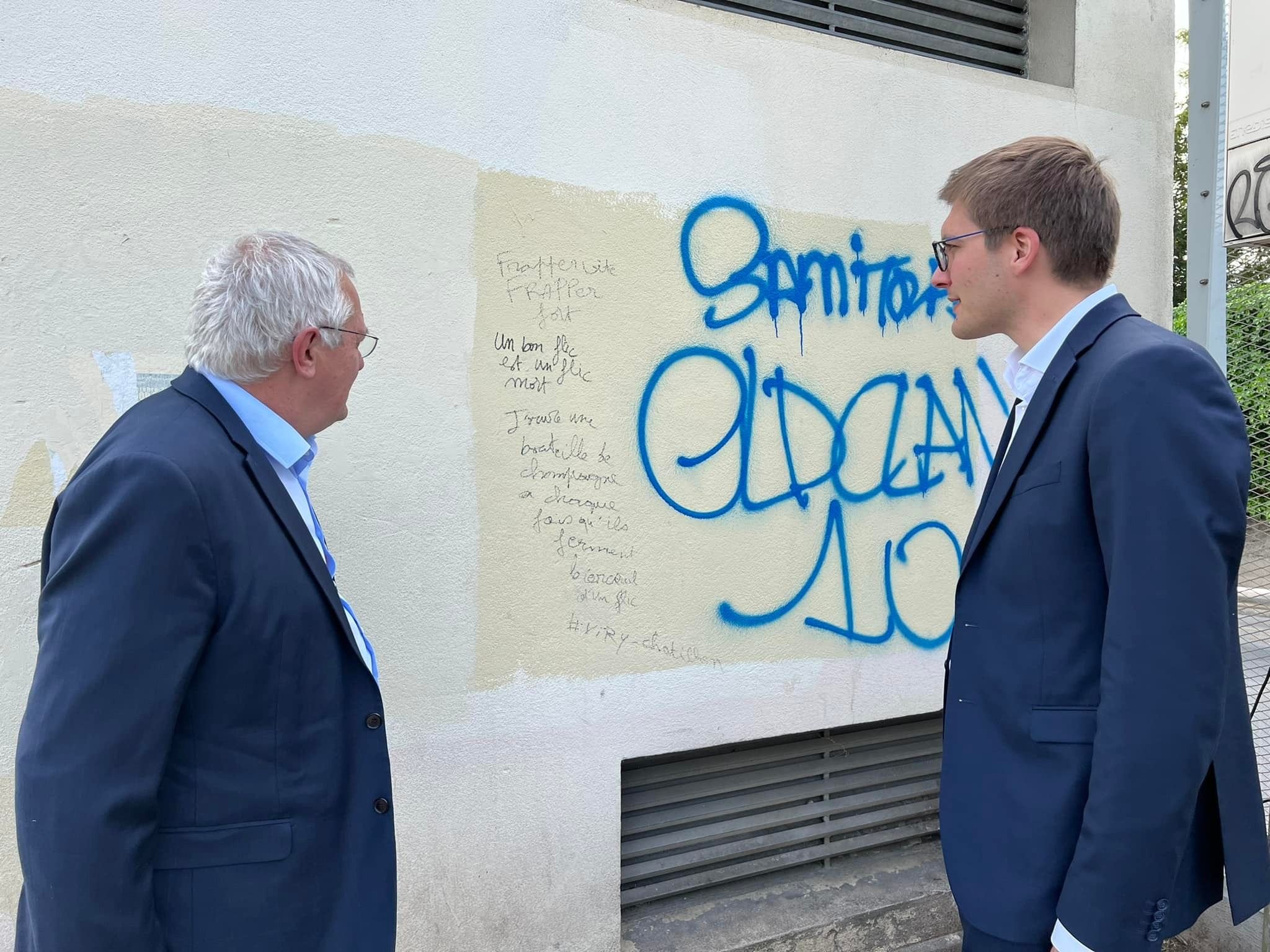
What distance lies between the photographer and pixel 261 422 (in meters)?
1.50

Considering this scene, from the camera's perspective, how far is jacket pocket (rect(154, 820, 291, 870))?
129 centimetres

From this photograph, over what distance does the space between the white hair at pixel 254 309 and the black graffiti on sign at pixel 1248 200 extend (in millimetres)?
2774

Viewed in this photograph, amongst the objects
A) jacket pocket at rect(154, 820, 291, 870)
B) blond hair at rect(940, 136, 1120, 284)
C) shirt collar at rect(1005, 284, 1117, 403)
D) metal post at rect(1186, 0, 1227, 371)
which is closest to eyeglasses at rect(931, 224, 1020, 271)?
blond hair at rect(940, 136, 1120, 284)

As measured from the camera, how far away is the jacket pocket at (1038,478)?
4.59 feet

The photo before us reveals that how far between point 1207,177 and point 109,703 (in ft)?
11.2

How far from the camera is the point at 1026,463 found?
1.47 m

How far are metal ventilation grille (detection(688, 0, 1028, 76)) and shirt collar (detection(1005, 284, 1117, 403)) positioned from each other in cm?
196

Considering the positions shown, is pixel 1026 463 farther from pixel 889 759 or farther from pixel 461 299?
pixel 889 759

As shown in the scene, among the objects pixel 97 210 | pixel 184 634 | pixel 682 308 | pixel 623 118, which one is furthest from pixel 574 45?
pixel 184 634

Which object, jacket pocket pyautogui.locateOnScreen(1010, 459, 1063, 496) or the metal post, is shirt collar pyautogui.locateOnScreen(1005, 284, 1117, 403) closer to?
jacket pocket pyautogui.locateOnScreen(1010, 459, 1063, 496)


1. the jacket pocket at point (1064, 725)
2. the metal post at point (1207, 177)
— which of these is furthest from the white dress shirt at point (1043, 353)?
the metal post at point (1207, 177)

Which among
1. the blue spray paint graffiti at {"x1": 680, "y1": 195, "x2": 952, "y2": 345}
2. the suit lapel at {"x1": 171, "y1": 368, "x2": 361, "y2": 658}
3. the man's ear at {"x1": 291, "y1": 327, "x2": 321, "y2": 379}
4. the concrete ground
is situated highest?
the blue spray paint graffiti at {"x1": 680, "y1": 195, "x2": 952, "y2": 345}

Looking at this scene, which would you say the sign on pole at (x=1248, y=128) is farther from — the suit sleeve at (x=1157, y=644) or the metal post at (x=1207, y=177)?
the suit sleeve at (x=1157, y=644)

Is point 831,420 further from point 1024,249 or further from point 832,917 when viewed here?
point 832,917
